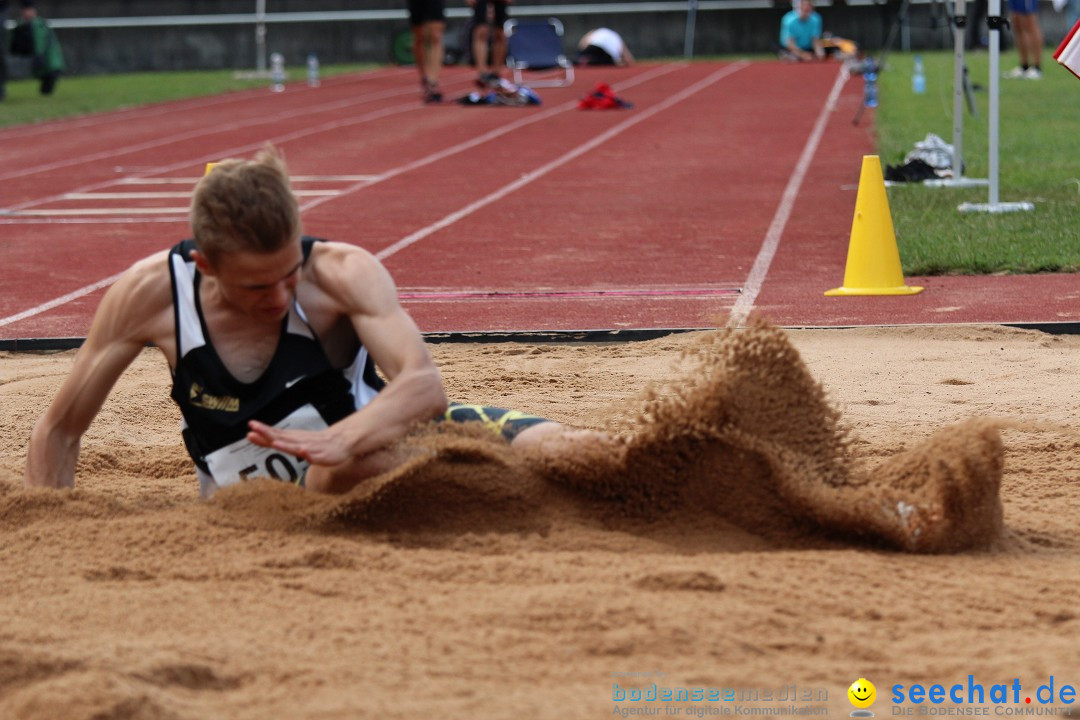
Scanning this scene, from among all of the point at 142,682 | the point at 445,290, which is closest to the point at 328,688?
the point at 142,682

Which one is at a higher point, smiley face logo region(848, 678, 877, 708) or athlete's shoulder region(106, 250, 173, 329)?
athlete's shoulder region(106, 250, 173, 329)

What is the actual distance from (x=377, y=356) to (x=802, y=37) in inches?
993

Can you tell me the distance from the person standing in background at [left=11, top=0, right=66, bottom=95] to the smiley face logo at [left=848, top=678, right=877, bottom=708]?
20692 mm

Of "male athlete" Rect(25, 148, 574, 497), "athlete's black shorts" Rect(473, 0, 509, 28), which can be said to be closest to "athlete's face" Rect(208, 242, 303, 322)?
"male athlete" Rect(25, 148, 574, 497)

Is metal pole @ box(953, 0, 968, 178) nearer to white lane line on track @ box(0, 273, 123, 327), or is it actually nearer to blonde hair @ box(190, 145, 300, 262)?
white lane line on track @ box(0, 273, 123, 327)

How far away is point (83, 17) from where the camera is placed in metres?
31.3

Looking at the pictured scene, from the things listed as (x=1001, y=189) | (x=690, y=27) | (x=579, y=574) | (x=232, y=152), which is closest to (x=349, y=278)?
(x=579, y=574)

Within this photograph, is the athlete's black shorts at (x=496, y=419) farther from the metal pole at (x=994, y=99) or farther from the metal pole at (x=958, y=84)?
the metal pole at (x=958, y=84)

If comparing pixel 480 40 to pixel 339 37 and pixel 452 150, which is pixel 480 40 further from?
pixel 339 37

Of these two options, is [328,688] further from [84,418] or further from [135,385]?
[135,385]

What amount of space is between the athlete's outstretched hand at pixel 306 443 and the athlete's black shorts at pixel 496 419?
0.43 metres

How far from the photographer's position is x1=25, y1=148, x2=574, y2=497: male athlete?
3295mm

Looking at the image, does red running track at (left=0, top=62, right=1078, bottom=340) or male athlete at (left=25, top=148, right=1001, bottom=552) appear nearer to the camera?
male athlete at (left=25, top=148, right=1001, bottom=552)

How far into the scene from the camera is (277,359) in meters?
3.49
